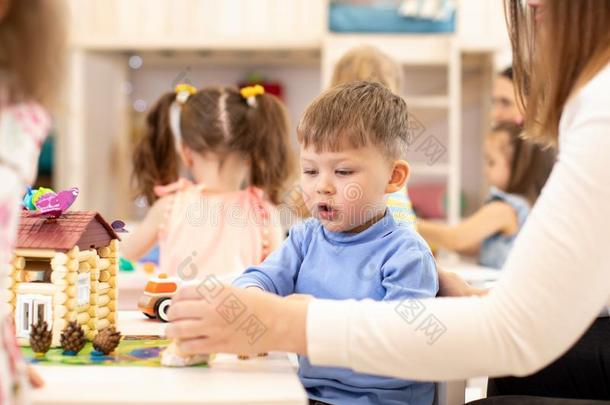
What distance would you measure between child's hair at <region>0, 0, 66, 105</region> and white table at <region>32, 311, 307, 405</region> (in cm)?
28

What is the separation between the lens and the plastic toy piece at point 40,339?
91 centimetres

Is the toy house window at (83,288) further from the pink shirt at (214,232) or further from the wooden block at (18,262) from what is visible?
the pink shirt at (214,232)

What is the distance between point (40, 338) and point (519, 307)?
548mm

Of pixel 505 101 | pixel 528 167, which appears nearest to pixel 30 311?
pixel 528 167

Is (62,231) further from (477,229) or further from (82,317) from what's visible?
(477,229)

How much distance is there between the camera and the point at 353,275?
1.07m

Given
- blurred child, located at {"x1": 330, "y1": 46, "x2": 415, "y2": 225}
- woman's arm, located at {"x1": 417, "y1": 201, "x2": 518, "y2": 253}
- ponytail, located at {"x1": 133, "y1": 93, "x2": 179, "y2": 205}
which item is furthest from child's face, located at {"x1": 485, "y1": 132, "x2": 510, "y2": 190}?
ponytail, located at {"x1": 133, "y1": 93, "x2": 179, "y2": 205}

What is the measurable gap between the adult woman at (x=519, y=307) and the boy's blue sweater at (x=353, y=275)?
0.62 feet

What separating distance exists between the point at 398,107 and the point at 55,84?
1.85 feet

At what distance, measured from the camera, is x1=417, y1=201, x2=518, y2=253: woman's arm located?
263 centimetres

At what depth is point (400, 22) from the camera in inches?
139

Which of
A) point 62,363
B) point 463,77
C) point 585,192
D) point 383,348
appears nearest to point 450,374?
point 383,348

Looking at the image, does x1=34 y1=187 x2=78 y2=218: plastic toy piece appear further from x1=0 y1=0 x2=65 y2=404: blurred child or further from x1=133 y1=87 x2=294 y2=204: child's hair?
x1=133 y1=87 x2=294 y2=204: child's hair

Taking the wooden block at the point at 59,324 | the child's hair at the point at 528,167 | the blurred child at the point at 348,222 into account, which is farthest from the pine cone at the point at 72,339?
the child's hair at the point at 528,167
